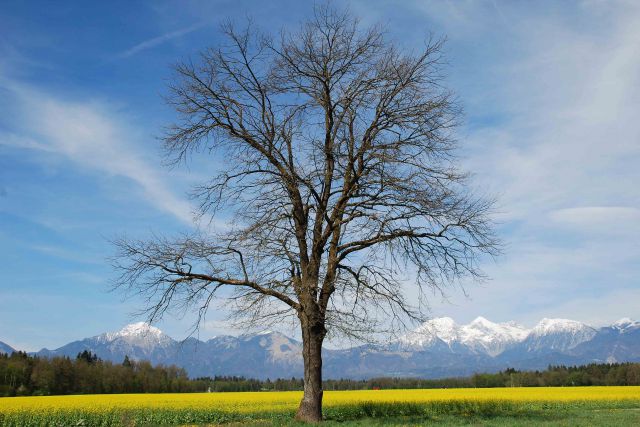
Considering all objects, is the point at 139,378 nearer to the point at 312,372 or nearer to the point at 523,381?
the point at 523,381

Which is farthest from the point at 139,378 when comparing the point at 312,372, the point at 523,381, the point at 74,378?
the point at 312,372

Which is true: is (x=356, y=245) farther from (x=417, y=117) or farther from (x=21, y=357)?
(x=21, y=357)

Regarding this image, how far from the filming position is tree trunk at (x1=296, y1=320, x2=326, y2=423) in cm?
1825

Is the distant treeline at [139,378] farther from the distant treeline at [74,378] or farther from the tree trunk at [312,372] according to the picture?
the tree trunk at [312,372]

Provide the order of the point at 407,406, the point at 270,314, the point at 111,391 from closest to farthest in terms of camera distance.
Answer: the point at 270,314 → the point at 407,406 → the point at 111,391

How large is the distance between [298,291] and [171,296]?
437 cm

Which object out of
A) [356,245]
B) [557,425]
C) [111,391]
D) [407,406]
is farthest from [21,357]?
[557,425]

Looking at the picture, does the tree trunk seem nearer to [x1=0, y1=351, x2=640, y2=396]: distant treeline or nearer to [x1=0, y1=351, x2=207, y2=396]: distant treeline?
[x1=0, y1=351, x2=640, y2=396]: distant treeline

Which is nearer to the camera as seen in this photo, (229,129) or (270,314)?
(270,314)

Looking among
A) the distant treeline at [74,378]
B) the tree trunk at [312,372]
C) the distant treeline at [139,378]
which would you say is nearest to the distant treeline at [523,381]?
the distant treeline at [139,378]

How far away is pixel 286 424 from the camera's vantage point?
687 inches

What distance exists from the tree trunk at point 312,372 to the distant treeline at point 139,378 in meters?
45.3

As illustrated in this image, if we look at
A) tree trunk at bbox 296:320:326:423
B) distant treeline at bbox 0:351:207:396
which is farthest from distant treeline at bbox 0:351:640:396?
tree trunk at bbox 296:320:326:423

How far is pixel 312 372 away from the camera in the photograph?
60.5 feet
